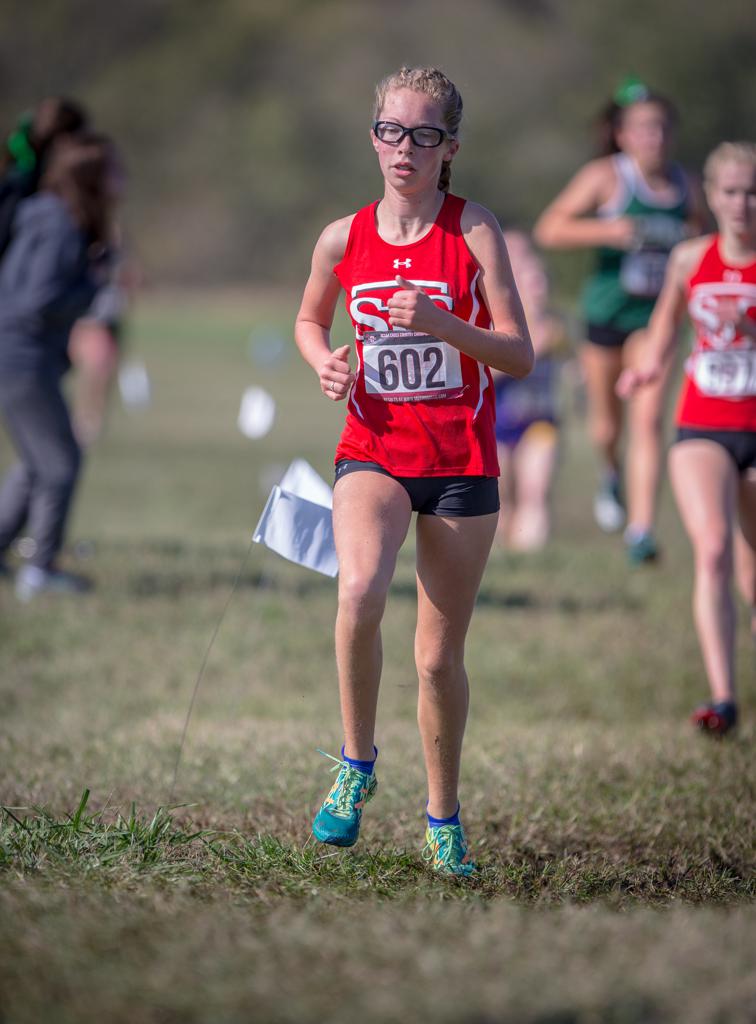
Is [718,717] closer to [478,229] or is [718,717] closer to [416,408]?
[416,408]

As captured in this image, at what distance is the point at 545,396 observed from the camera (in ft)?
34.9

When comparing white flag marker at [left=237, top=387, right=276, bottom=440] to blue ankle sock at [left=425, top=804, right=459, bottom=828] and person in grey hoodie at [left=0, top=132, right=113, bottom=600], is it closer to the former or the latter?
blue ankle sock at [left=425, top=804, right=459, bottom=828]

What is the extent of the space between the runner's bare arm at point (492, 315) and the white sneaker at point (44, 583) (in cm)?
A: 474

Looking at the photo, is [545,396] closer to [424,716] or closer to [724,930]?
[424,716]

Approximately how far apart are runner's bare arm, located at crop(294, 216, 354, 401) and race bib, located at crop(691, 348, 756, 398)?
→ 7.04 feet

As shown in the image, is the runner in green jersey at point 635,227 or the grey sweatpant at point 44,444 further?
the runner in green jersey at point 635,227

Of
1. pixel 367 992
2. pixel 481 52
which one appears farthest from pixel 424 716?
pixel 481 52

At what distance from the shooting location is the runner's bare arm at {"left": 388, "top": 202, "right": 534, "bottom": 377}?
388 centimetres

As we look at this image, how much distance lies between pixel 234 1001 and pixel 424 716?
1.68m

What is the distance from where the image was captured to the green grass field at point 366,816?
2.72m

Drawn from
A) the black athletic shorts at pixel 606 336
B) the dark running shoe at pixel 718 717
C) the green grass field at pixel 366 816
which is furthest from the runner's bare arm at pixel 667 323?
the black athletic shorts at pixel 606 336

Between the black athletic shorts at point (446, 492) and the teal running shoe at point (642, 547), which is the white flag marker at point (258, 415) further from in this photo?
the teal running shoe at point (642, 547)

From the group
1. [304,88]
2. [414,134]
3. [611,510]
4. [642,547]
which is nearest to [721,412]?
[414,134]

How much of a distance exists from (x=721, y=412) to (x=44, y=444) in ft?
13.2
